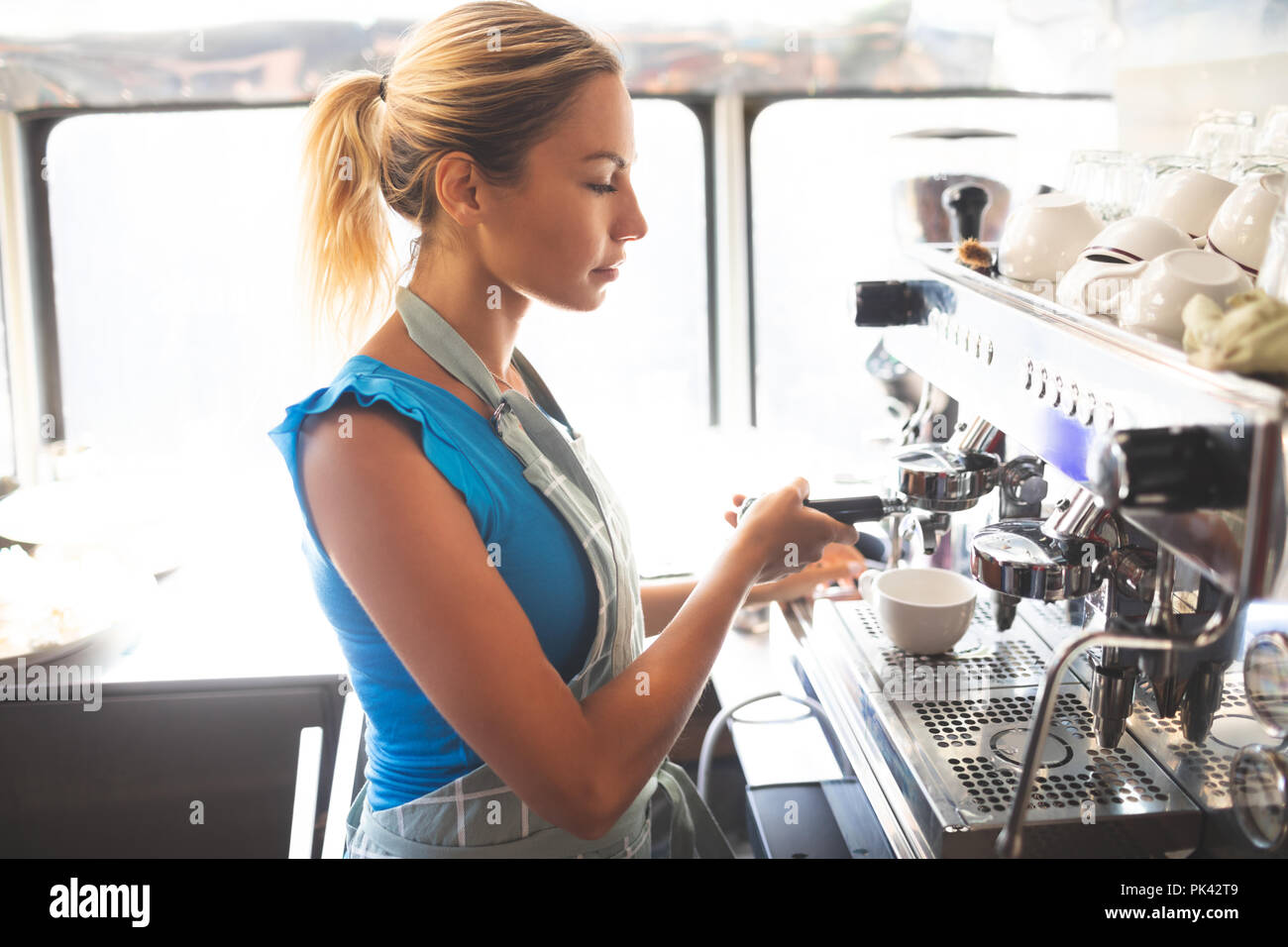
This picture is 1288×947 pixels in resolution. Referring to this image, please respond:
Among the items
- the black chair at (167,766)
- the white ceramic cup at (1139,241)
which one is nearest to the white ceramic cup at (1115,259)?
the white ceramic cup at (1139,241)

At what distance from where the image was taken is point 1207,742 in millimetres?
896

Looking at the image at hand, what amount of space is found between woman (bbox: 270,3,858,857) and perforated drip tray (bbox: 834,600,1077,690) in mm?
149

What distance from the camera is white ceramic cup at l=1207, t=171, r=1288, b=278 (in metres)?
0.77

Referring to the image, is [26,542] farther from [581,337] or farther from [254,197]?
[581,337]

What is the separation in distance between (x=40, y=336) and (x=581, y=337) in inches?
46.0

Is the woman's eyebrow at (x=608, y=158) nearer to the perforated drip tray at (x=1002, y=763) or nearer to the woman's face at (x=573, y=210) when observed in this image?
the woman's face at (x=573, y=210)

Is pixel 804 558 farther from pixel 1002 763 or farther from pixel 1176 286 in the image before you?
pixel 1176 286

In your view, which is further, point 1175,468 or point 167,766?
point 167,766

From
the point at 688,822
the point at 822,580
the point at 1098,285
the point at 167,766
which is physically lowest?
the point at 167,766

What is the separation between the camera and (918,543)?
45.2 inches

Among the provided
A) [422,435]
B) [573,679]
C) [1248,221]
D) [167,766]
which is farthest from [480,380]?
[167,766]

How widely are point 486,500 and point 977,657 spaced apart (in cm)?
56

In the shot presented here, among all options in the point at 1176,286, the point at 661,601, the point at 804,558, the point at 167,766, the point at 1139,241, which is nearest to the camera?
the point at 1176,286
